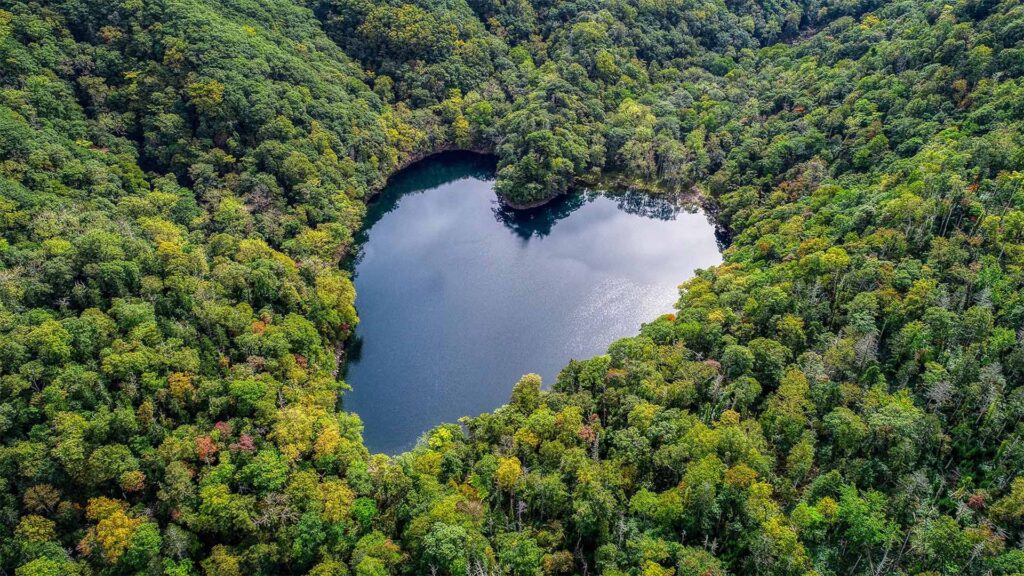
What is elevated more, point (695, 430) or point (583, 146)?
point (583, 146)

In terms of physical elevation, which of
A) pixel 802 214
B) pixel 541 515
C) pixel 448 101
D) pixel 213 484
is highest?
pixel 448 101

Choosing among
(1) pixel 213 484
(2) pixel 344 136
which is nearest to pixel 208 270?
(1) pixel 213 484

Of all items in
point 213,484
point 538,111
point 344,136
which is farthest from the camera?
point 538,111

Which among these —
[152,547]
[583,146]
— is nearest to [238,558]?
[152,547]

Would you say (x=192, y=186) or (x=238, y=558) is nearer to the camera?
(x=238, y=558)

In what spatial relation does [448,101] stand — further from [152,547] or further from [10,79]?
[152,547]

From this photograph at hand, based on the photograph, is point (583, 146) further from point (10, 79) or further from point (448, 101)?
point (10, 79)

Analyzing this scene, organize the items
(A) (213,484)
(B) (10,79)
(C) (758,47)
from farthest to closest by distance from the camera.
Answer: (C) (758,47) → (B) (10,79) → (A) (213,484)
